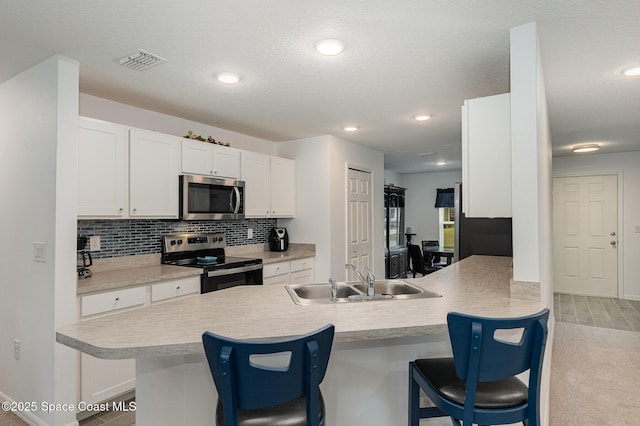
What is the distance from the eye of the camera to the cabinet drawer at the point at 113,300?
243 cm

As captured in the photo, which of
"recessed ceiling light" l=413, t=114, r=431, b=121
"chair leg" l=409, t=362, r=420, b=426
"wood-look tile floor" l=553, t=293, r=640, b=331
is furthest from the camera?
"wood-look tile floor" l=553, t=293, r=640, b=331

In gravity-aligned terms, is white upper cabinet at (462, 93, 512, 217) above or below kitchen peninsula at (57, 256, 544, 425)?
above

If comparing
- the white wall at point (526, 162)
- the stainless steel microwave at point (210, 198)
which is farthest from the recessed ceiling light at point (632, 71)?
the stainless steel microwave at point (210, 198)

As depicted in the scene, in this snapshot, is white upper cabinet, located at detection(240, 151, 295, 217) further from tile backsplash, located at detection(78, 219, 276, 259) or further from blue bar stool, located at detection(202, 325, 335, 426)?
blue bar stool, located at detection(202, 325, 335, 426)

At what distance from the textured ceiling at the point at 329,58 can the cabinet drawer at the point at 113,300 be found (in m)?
1.53

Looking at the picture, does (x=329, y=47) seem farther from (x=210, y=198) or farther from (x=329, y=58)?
(x=210, y=198)

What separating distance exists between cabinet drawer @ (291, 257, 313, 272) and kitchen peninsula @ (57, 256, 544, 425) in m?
2.22

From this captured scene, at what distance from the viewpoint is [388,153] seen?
19.4 feet

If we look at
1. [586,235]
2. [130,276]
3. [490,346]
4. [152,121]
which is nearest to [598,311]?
[586,235]

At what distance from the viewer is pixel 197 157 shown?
138 inches

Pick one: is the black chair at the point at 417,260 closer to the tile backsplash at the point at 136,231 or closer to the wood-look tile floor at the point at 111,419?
the tile backsplash at the point at 136,231

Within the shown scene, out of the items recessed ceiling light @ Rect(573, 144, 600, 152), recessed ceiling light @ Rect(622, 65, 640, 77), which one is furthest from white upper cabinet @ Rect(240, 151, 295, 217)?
recessed ceiling light @ Rect(573, 144, 600, 152)

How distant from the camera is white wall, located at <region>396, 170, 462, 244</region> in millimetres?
8508

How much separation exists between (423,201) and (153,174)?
22.4 ft
